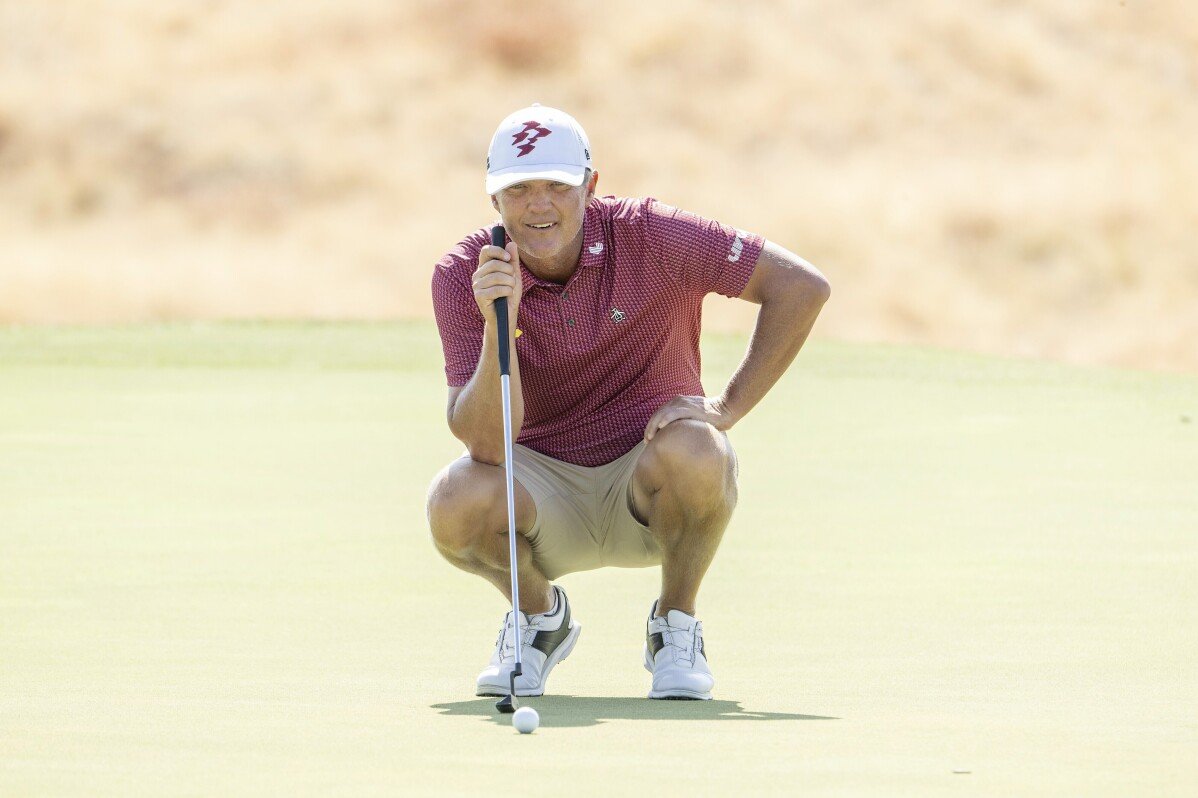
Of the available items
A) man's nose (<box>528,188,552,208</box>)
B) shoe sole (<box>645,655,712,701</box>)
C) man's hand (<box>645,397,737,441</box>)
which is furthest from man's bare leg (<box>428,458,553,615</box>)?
man's nose (<box>528,188,552,208</box>)

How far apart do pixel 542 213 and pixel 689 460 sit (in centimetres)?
65

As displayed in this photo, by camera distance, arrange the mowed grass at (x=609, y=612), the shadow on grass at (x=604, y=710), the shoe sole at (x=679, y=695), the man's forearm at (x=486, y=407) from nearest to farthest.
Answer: the mowed grass at (x=609, y=612)
the shadow on grass at (x=604, y=710)
the shoe sole at (x=679, y=695)
the man's forearm at (x=486, y=407)

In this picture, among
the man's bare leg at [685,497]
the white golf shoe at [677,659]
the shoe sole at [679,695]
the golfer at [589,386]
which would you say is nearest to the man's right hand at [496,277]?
the golfer at [589,386]

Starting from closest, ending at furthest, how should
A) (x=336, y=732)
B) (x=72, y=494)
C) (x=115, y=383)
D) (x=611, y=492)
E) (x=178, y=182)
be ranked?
1. (x=336, y=732)
2. (x=611, y=492)
3. (x=72, y=494)
4. (x=115, y=383)
5. (x=178, y=182)

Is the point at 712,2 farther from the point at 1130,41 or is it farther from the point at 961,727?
the point at 961,727

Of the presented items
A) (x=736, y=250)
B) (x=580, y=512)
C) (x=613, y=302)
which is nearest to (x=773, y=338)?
(x=736, y=250)

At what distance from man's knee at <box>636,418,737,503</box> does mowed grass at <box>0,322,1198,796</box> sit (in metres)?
0.45

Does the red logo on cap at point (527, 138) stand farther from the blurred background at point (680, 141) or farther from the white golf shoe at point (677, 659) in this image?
the blurred background at point (680, 141)

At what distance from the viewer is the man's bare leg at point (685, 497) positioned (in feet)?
16.1

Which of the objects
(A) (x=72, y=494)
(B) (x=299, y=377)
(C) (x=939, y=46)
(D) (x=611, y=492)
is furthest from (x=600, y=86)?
(D) (x=611, y=492)

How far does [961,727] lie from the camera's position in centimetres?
415

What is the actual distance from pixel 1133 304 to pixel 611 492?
965 inches

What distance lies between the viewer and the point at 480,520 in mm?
4953

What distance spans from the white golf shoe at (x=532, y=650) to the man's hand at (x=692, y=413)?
0.49 m
